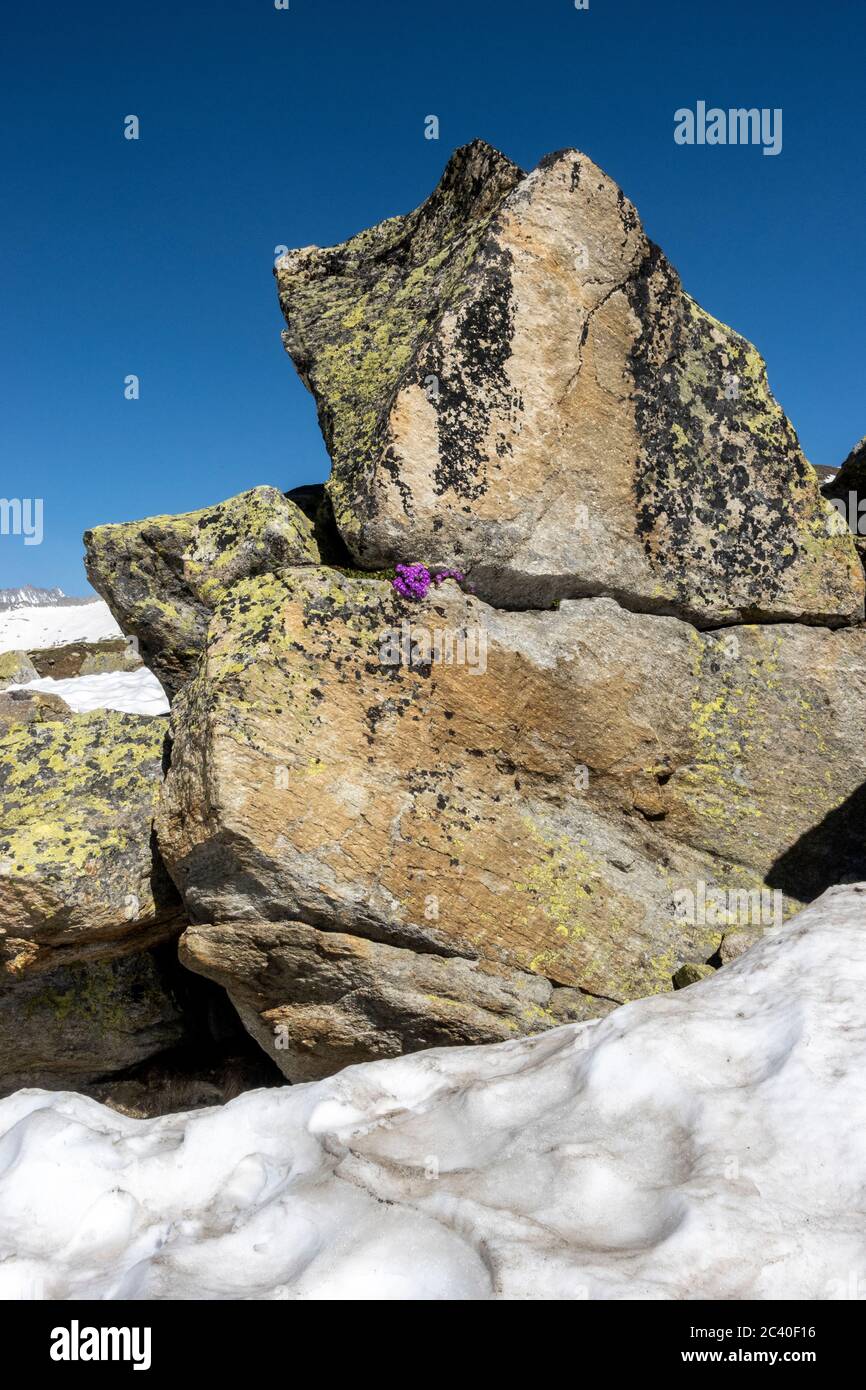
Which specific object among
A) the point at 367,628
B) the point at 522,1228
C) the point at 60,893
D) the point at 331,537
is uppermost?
the point at 331,537

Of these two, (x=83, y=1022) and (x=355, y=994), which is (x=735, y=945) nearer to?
(x=355, y=994)

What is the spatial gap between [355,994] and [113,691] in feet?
78.7

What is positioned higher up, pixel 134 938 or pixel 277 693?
pixel 277 693

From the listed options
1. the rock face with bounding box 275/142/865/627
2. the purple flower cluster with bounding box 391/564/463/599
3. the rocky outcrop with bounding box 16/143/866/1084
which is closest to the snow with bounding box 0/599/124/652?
the rocky outcrop with bounding box 16/143/866/1084

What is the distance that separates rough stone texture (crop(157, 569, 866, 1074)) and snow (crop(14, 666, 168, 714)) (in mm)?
14371

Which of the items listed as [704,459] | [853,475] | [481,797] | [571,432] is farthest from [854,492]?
[481,797]

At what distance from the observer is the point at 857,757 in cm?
1045

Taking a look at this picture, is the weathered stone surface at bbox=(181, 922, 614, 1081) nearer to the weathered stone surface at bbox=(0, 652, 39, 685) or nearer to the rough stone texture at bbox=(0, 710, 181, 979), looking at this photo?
the rough stone texture at bbox=(0, 710, 181, 979)

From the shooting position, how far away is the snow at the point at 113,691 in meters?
24.3

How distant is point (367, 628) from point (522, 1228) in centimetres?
585

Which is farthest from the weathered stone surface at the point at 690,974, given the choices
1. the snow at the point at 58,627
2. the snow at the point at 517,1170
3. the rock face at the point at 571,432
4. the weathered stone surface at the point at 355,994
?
the snow at the point at 58,627
